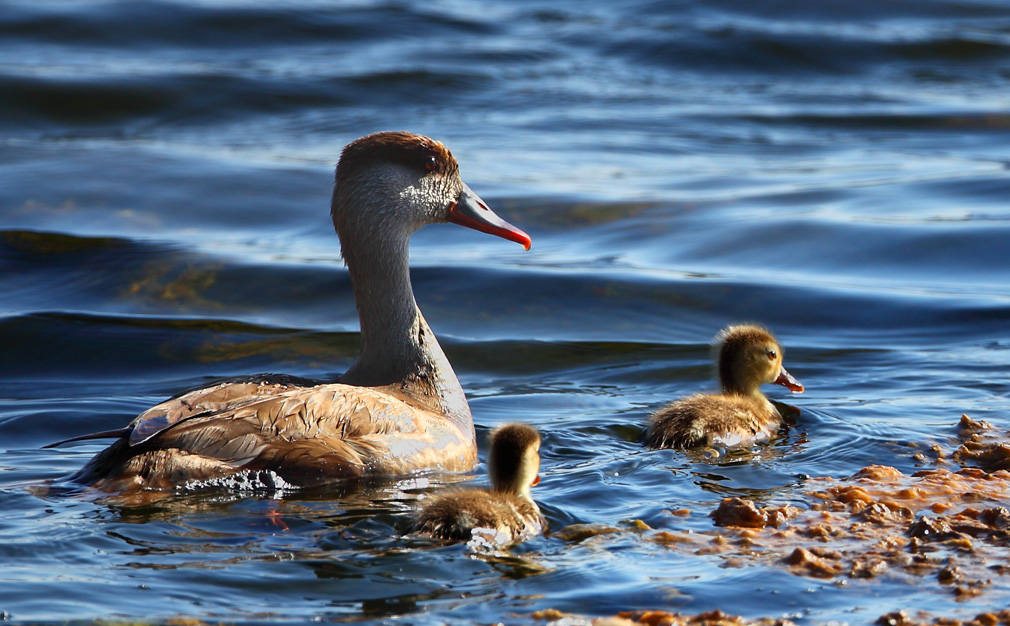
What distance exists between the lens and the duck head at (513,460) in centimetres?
552

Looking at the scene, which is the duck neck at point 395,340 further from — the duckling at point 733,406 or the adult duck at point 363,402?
the duckling at point 733,406

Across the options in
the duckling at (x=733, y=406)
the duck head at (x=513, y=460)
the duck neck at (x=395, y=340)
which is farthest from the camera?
the duckling at (x=733, y=406)

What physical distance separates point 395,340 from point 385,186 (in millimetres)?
825

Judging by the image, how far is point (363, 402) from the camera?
6.16 metres

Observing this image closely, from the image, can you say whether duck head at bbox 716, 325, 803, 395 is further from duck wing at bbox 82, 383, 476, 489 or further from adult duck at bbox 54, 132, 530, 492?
duck wing at bbox 82, 383, 476, 489

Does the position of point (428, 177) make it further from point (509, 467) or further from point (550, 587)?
point (550, 587)

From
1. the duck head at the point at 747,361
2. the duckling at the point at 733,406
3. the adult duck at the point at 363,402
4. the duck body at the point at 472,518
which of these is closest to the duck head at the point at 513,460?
the duck body at the point at 472,518

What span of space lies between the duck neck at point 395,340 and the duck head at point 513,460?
3.80 feet

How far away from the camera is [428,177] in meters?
7.13

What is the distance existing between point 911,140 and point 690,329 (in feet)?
27.9

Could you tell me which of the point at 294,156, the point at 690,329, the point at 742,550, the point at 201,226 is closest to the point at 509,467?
the point at 742,550

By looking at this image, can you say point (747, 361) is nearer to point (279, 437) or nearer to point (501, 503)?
point (501, 503)

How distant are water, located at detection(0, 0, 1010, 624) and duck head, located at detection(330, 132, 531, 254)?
1.46 m

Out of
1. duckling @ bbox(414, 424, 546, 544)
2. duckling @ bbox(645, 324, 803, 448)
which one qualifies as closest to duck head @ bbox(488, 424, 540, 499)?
duckling @ bbox(414, 424, 546, 544)
